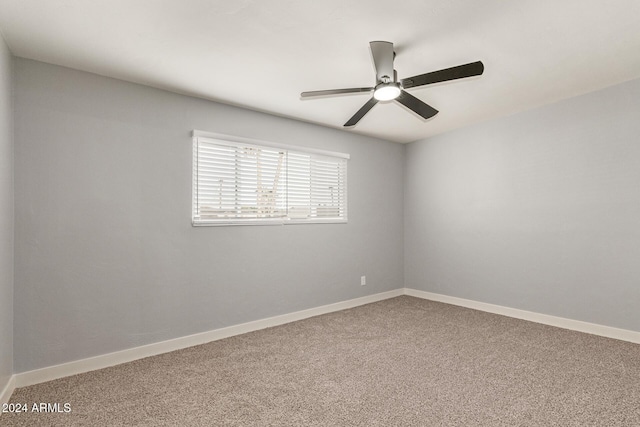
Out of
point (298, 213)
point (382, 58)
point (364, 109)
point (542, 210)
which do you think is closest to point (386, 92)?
point (382, 58)

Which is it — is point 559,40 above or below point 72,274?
Answer: above

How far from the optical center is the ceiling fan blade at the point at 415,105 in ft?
8.13

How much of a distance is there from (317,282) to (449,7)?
10.3 feet

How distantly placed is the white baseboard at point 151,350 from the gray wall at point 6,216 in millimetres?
175

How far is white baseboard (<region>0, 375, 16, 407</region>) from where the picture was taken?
2.13m

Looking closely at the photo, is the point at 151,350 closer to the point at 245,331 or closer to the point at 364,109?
the point at 245,331

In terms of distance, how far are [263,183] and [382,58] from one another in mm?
1978

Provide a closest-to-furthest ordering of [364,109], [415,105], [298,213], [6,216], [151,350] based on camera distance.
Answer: [6,216] < [415,105] < [364,109] < [151,350] < [298,213]

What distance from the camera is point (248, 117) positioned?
3.64 metres

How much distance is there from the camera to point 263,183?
3.74m

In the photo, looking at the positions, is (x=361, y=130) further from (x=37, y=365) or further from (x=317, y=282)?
(x=37, y=365)

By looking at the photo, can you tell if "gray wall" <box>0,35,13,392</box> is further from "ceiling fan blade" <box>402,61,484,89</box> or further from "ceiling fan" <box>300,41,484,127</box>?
"ceiling fan blade" <box>402,61,484,89</box>

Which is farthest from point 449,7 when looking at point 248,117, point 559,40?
point 248,117

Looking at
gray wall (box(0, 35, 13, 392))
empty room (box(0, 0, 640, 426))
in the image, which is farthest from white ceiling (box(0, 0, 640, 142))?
gray wall (box(0, 35, 13, 392))
